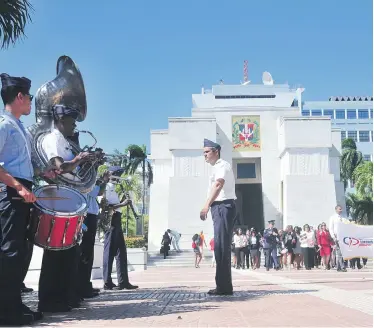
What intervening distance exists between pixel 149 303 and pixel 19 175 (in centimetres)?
223

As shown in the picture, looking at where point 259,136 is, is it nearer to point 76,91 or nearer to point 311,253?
point 311,253

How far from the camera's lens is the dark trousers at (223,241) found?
6539 mm

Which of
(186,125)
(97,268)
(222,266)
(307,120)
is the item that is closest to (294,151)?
(307,120)

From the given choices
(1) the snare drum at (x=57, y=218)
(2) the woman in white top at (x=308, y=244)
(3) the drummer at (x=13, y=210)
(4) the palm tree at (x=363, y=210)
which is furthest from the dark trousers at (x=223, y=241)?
(4) the palm tree at (x=363, y=210)

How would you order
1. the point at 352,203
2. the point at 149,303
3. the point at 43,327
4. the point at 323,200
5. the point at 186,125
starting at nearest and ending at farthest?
the point at 43,327
the point at 149,303
the point at 323,200
the point at 186,125
the point at 352,203

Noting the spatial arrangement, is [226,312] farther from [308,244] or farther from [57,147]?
[308,244]

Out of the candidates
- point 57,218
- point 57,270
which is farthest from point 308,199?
point 57,218

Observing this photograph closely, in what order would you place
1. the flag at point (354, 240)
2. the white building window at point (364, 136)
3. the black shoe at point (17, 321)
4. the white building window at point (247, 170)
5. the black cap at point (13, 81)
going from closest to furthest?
the black shoe at point (17, 321) → the black cap at point (13, 81) → the flag at point (354, 240) → the white building window at point (247, 170) → the white building window at point (364, 136)

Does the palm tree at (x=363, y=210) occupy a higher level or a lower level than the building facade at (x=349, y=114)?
lower

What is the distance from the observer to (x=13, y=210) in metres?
4.13

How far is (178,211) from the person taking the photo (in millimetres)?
43594

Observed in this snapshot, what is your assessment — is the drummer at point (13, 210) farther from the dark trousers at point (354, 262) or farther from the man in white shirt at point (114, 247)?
the dark trousers at point (354, 262)

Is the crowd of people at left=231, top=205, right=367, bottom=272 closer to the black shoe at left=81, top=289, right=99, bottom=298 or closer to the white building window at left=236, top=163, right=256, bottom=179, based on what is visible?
the black shoe at left=81, top=289, right=99, bottom=298

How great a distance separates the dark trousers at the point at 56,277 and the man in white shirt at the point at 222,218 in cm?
194
